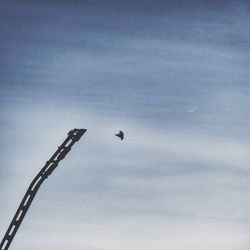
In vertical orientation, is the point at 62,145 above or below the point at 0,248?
above

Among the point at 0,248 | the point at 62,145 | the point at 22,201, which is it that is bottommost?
the point at 0,248

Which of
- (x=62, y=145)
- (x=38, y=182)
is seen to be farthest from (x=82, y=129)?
(x=38, y=182)

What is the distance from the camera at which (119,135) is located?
23672 millimetres

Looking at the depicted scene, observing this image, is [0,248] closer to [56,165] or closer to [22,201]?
[22,201]

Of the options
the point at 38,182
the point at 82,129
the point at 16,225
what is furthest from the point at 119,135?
the point at 16,225

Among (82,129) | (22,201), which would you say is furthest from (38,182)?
(82,129)

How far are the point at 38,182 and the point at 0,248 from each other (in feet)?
8.91

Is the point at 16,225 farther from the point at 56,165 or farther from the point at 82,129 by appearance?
the point at 82,129

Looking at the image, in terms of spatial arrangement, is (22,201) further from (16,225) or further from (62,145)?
(62,145)

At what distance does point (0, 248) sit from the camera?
23031 mm

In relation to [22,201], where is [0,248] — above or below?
below

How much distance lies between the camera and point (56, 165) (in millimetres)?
23359

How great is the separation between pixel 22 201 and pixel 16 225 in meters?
0.89

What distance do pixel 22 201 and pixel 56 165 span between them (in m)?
1.79
